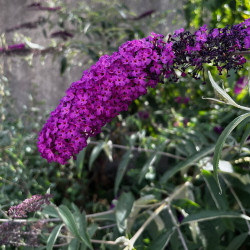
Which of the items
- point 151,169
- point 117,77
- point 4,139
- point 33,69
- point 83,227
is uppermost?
point 117,77

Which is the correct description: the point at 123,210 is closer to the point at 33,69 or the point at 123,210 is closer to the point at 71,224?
the point at 71,224

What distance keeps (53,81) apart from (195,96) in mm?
1235

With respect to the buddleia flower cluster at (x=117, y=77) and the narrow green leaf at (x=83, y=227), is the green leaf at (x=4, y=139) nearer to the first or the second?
the narrow green leaf at (x=83, y=227)

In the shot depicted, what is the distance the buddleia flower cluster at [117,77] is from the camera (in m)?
0.82

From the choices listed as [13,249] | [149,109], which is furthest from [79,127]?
[149,109]

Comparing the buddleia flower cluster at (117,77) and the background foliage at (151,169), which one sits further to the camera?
the background foliage at (151,169)

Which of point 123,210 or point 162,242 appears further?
point 123,210

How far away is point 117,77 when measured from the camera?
2.75 ft

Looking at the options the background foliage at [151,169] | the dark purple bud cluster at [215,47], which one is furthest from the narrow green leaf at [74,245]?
the dark purple bud cluster at [215,47]

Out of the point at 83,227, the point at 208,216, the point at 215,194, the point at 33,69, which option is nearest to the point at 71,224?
the point at 83,227

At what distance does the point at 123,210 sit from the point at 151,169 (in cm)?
80

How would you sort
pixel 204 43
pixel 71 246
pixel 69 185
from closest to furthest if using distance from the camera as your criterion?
1. pixel 204 43
2. pixel 71 246
3. pixel 69 185

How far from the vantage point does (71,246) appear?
115 centimetres

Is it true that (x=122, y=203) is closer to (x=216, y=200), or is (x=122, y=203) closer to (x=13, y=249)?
(x=216, y=200)
